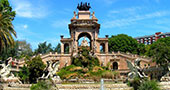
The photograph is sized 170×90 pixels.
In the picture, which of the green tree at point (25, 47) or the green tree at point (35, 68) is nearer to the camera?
the green tree at point (35, 68)

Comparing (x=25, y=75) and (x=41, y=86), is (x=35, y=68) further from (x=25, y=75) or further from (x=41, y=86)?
(x=41, y=86)

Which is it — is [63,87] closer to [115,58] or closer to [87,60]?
[87,60]

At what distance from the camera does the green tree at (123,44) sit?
57519mm

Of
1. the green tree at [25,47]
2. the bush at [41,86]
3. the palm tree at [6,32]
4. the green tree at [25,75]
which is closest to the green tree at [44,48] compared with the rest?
the green tree at [25,47]

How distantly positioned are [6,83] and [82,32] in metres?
25.8

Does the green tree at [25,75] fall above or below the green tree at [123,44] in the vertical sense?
below

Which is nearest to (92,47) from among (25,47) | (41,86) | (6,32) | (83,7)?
(83,7)

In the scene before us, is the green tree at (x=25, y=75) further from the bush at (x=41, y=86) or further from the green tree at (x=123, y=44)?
the green tree at (x=123, y=44)

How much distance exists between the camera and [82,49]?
3650 cm

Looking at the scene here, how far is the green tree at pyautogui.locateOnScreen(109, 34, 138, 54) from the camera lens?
5752cm

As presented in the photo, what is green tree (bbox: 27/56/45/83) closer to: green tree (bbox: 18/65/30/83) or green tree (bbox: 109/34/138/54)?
green tree (bbox: 18/65/30/83)

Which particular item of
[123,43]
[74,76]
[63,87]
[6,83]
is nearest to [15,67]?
[74,76]

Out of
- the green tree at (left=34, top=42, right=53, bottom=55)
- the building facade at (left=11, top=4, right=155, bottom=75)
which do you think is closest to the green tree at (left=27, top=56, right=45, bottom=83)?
the building facade at (left=11, top=4, right=155, bottom=75)

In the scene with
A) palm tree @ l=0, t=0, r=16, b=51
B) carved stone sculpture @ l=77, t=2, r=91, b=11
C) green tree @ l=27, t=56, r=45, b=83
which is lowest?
green tree @ l=27, t=56, r=45, b=83
